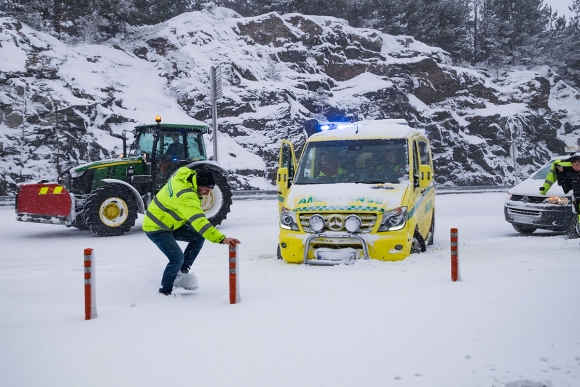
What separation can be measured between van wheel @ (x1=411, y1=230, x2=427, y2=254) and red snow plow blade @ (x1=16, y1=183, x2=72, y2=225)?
768 cm

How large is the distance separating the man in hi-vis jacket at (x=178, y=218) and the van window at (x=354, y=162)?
121 inches

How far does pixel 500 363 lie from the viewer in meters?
4.50

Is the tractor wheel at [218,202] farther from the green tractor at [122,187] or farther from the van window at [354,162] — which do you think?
the van window at [354,162]

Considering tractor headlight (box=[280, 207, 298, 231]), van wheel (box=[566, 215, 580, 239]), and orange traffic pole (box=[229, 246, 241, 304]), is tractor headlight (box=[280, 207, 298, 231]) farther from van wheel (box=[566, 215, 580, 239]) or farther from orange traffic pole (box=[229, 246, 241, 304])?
van wheel (box=[566, 215, 580, 239])

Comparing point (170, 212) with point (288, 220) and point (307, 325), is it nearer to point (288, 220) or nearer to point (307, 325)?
point (307, 325)

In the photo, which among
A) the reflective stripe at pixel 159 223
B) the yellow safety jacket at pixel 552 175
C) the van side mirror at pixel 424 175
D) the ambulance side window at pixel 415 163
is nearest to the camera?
the reflective stripe at pixel 159 223

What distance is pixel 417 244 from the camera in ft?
31.3

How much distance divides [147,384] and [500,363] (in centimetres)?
252

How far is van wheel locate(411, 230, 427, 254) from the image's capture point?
9.45m

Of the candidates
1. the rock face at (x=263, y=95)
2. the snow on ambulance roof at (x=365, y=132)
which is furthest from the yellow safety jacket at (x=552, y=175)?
the rock face at (x=263, y=95)

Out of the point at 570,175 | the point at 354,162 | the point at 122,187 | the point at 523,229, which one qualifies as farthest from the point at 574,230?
the point at 122,187

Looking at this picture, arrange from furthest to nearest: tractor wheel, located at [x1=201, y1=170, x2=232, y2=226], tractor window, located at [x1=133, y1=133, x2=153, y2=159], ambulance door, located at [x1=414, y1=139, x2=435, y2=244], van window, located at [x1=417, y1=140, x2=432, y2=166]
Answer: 1. tractor wheel, located at [x1=201, y1=170, x2=232, y2=226]
2. tractor window, located at [x1=133, y1=133, x2=153, y2=159]
3. van window, located at [x1=417, y1=140, x2=432, y2=166]
4. ambulance door, located at [x1=414, y1=139, x2=435, y2=244]

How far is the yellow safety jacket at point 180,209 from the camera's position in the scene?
6.59 m

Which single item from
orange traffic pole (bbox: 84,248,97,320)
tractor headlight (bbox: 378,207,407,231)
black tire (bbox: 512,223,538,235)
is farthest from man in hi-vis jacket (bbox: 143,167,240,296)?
black tire (bbox: 512,223,538,235)
